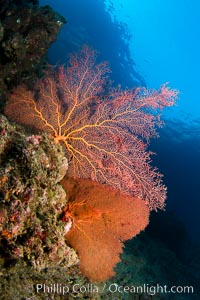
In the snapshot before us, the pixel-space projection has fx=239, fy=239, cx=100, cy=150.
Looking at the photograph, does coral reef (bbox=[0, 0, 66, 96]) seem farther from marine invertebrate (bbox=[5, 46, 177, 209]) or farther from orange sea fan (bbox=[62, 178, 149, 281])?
orange sea fan (bbox=[62, 178, 149, 281])

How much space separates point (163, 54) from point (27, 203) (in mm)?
36021

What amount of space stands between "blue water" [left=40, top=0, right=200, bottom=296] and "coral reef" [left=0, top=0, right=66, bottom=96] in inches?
650

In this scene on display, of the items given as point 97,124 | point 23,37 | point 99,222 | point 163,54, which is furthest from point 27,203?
point 163,54

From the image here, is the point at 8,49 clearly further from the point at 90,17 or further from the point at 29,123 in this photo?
the point at 90,17

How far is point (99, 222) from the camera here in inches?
197

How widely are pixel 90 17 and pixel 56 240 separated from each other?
28.3 metres

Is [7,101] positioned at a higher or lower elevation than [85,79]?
lower

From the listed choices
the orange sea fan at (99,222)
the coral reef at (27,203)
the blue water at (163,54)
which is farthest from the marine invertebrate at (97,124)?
the blue water at (163,54)

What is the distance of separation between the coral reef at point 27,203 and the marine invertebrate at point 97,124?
158 cm

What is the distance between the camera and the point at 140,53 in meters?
31.4

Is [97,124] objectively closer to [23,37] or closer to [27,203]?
[27,203]

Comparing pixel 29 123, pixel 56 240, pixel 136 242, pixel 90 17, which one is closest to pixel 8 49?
pixel 29 123

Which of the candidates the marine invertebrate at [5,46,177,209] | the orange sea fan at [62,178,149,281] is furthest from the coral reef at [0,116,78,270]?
the marine invertebrate at [5,46,177,209]

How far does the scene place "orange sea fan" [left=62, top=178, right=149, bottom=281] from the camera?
15.4 ft
